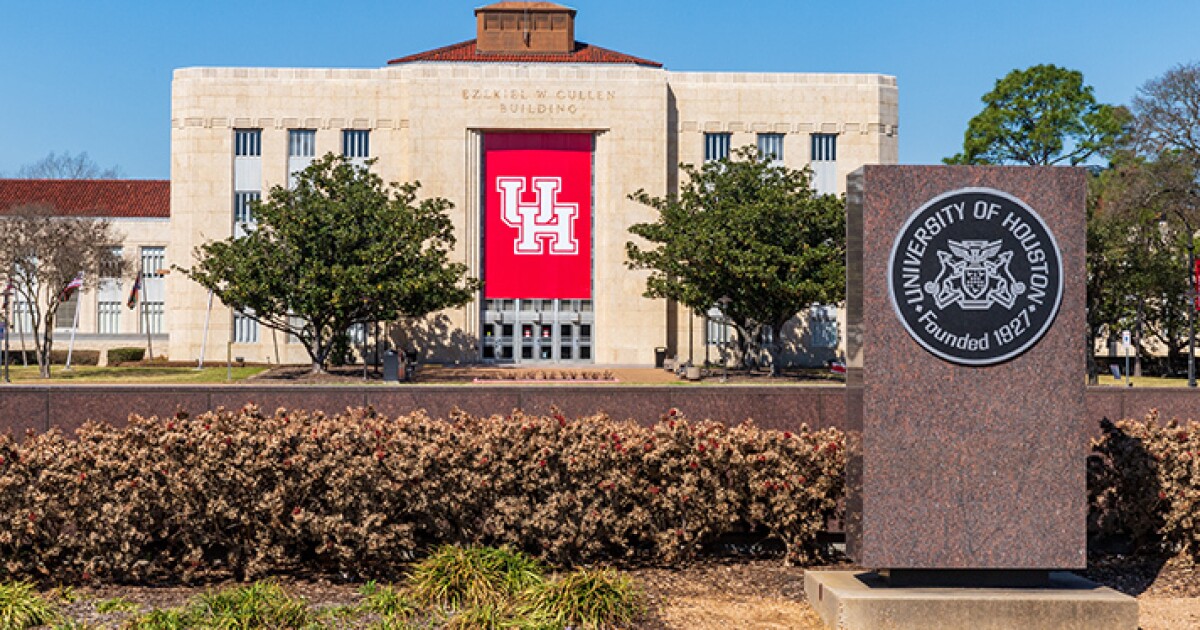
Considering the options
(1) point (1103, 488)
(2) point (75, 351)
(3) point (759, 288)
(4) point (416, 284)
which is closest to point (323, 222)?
(4) point (416, 284)

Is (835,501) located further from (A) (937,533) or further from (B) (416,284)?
(B) (416,284)

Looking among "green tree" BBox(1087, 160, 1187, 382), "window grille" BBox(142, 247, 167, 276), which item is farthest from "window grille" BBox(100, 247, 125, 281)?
"green tree" BBox(1087, 160, 1187, 382)

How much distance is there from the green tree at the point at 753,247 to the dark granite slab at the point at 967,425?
29.6 m

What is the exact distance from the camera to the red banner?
53.2 meters

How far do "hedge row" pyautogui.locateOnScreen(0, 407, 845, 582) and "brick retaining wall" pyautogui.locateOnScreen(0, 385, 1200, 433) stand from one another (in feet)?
2.61

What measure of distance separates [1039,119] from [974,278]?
65127 mm

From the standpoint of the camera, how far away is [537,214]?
5356cm

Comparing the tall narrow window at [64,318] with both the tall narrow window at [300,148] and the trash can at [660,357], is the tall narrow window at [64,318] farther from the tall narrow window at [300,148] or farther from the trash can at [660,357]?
the trash can at [660,357]

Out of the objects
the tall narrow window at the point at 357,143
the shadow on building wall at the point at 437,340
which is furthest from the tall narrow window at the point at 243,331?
the tall narrow window at the point at 357,143

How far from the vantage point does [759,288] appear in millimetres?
40062

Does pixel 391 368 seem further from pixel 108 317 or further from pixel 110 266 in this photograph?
pixel 108 317

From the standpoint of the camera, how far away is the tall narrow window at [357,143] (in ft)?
177

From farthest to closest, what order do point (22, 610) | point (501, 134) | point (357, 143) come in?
point (357, 143) < point (501, 134) < point (22, 610)

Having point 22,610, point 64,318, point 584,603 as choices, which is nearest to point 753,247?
point 584,603
